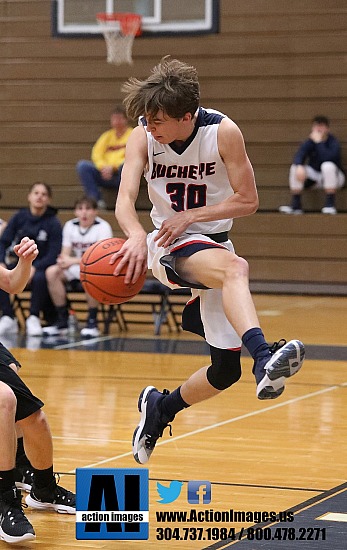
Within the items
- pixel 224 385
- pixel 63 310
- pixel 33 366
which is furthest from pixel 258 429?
pixel 63 310

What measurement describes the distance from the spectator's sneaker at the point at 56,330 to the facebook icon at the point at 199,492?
6.16 meters

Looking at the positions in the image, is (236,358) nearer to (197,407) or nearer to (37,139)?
(197,407)

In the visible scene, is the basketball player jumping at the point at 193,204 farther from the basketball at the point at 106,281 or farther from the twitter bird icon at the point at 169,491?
the twitter bird icon at the point at 169,491

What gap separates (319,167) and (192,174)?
1045cm

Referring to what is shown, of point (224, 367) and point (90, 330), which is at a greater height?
point (224, 367)

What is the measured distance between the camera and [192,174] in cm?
504

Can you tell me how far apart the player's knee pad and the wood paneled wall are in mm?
10368

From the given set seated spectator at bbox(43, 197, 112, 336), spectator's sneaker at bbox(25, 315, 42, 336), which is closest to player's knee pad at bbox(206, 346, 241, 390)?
seated spectator at bbox(43, 197, 112, 336)

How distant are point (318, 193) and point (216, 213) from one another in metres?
10.8

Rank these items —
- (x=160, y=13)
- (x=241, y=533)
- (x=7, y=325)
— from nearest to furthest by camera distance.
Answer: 1. (x=241, y=533)
2. (x=7, y=325)
3. (x=160, y=13)

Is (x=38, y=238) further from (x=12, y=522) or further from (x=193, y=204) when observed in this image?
(x=12, y=522)

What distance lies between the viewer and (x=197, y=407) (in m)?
7.75

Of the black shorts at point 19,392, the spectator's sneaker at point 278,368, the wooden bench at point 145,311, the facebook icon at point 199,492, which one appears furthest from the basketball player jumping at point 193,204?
the wooden bench at point 145,311

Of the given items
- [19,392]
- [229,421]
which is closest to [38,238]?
[229,421]
